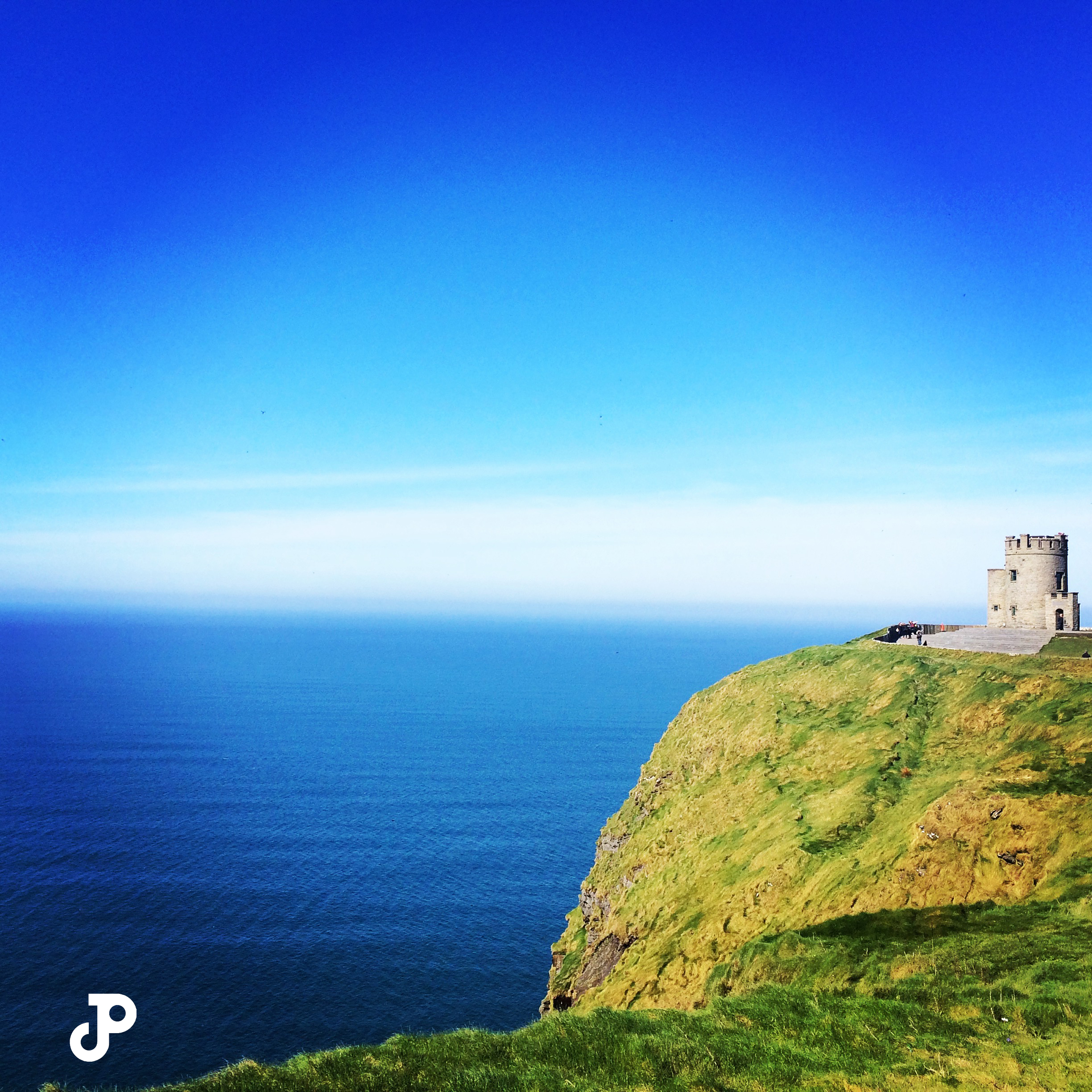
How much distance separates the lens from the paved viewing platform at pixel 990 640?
177 ft

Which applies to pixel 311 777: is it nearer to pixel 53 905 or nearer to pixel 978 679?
pixel 53 905

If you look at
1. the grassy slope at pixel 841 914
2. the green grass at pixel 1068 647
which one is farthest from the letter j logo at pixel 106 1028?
the green grass at pixel 1068 647

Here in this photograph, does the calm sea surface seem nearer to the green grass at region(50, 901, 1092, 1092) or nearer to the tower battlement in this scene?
Answer: the green grass at region(50, 901, 1092, 1092)

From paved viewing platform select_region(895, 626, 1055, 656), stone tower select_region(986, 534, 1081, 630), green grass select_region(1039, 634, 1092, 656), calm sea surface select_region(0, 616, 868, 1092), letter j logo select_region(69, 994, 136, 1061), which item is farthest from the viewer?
stone tower select_region(986, 534, 1081, 630)

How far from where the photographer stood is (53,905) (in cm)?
7050

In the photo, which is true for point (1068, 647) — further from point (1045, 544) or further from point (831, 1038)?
point (831, 1038)

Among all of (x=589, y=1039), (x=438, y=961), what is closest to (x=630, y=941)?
(x=589, y=1039)

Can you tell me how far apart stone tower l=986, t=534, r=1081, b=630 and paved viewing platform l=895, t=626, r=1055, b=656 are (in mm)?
1262

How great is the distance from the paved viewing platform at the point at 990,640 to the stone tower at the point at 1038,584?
4.14ft

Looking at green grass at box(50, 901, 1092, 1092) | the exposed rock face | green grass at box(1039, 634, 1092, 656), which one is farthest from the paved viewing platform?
green grass at box(50, 901, 1092, 1092)

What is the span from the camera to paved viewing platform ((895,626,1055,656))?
53875 mm

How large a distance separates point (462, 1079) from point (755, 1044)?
7678 mm

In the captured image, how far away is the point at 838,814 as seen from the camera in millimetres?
35844

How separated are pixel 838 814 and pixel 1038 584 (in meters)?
40.7
